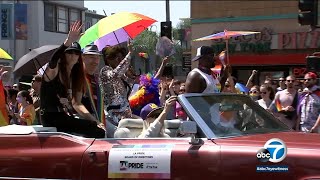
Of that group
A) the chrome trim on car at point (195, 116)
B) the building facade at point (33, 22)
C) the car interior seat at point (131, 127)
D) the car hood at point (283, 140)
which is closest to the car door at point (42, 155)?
the car interior seat at point (131, 127)

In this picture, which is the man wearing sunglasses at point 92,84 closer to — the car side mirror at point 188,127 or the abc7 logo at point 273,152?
the car side mirror at point 188,127

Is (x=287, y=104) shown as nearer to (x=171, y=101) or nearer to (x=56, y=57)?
(x=171, y=101)

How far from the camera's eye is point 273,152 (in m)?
3.84

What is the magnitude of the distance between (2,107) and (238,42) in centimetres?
1856

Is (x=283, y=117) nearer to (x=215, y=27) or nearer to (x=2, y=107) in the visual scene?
(x=2, y=107)

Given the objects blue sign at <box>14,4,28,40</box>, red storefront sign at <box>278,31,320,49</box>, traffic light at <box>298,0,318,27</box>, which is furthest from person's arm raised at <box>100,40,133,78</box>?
blue sign at <box>14,4,28,40</box>

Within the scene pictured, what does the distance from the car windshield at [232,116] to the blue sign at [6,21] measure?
22.8 metres

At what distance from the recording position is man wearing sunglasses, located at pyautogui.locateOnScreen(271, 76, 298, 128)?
27.6ft

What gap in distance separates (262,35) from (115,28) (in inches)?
704

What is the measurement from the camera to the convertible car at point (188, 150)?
3.86m

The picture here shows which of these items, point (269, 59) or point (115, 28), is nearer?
point (115, 28)

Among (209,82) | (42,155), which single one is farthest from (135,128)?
(209,82)

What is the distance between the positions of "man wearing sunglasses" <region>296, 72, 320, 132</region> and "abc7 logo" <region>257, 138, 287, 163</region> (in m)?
4.09

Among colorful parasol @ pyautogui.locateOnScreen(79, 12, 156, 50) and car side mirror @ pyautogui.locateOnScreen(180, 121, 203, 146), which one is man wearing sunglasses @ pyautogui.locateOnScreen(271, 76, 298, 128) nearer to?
colorful parasol @ pyautogui.locateOnScreen(79, 12, 156, 50)
